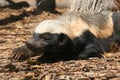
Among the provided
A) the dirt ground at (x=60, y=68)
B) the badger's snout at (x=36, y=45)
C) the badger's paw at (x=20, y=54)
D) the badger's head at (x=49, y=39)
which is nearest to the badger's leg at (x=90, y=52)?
the dirt ground at (x=60, y=68)

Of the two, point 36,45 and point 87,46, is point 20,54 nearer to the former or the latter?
point 36,45

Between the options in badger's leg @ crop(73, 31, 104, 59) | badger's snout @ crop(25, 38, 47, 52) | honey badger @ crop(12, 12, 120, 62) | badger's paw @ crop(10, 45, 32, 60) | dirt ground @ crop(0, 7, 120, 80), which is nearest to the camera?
dirt ground @ crop(0, 7, 120, 80)

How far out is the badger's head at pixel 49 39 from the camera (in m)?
6.00

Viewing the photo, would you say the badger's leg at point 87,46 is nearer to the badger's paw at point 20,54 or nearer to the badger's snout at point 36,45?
the badger's snout at point 36,45

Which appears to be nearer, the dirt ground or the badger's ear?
the dirt ground

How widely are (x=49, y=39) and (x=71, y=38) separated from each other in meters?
0.40

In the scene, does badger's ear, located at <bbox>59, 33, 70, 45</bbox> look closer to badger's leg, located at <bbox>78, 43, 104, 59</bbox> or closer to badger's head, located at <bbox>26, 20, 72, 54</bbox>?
badger's head, located at <bbox>26, 20, 72, 54</bbox>


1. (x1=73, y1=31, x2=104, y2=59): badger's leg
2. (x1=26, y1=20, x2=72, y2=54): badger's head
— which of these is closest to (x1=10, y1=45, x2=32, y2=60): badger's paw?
(x1=26, y1=20, x2=72, y2=54): badger's head

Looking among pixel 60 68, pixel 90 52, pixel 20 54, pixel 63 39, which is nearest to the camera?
pixel 60 68

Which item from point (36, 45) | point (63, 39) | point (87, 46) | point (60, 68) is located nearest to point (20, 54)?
point (36, 45)

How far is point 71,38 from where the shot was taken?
6320mm

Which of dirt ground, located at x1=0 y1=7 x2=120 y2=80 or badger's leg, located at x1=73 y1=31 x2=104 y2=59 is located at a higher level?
badger's leg, located at x1=73 y1=31 x2=104 y2=59

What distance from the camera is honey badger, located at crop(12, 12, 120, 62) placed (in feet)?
19.9

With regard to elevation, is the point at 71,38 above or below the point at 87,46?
above
